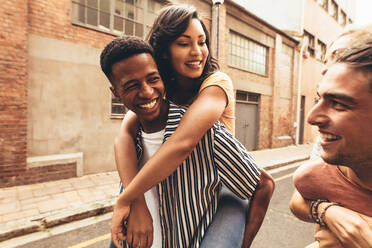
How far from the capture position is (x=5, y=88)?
4.85m

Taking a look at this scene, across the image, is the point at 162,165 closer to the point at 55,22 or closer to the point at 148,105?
the point at 148,105

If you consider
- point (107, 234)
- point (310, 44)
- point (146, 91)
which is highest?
point (310, 44)

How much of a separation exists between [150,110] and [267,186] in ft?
2.49

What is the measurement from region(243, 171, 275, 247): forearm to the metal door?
9.59 metres

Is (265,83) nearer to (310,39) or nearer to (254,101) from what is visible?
(254,101)

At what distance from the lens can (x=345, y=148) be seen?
84 centimetres

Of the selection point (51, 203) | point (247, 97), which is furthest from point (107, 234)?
point (247, 97)

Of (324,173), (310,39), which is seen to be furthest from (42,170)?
(310,39)

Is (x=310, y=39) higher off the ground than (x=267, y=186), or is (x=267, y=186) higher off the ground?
(x=310, y=39)

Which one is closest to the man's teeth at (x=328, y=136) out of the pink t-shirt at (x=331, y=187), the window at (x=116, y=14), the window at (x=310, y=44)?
the pink t-shirt at (x=331, y=187)

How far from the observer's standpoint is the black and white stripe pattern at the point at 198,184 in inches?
42.3

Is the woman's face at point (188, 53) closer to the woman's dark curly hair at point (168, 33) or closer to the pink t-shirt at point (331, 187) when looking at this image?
the woman's dark curly hair at point (168, 33)

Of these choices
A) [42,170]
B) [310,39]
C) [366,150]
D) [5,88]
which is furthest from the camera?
[310,39]

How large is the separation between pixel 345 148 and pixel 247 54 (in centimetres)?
1135
